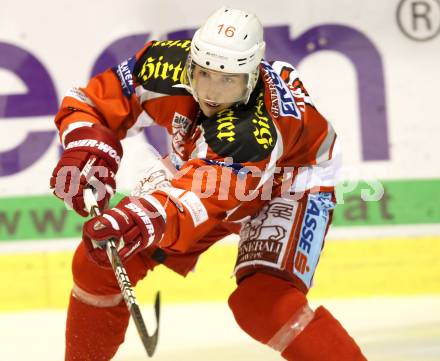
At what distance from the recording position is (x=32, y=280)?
16.4 feet

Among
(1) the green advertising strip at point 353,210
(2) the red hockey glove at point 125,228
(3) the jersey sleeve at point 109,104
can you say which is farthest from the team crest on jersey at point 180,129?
(1) the green advertising strip at point 353,210

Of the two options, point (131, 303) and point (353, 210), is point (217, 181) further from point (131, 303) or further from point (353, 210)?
point (353, 210)

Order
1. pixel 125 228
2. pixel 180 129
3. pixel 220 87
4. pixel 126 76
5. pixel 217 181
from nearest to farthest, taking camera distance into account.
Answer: pixel 125 228, pixel 217 181, pixel 220 87, pixel 180 129, pixel 126 76

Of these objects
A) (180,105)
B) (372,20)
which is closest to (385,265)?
(372,20)

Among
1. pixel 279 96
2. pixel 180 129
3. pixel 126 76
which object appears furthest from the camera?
pixel 126 76

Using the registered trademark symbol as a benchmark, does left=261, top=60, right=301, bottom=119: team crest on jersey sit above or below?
above

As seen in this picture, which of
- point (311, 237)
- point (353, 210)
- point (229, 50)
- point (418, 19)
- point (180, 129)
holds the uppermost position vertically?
point (229, 50)

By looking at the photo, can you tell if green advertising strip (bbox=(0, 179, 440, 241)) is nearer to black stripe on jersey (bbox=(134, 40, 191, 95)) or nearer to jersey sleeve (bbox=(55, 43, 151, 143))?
jersey sleeve (bbox=(55, 43, 151, 143))

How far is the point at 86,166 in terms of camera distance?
3207 millimetres

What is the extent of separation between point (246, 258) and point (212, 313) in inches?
61.2

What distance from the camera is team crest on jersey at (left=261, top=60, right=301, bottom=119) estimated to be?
3.14 meters

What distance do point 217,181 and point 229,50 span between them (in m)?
0.44

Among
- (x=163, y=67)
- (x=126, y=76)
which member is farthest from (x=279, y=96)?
(x=126, y=76)

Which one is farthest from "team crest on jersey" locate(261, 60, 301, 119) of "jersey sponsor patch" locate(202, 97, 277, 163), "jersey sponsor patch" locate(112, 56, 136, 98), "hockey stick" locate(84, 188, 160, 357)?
"hockey stick" locate(84, 188, 160, 357)
